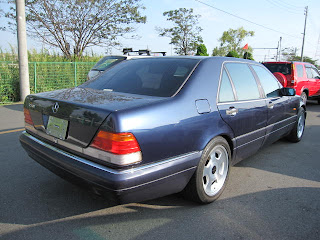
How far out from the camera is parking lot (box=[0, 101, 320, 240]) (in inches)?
92.0

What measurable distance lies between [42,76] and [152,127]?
1048 centimetres

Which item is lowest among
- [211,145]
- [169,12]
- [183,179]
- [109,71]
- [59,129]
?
Result: [183,179]

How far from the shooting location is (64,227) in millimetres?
2375

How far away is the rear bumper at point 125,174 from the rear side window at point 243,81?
46.8 inches

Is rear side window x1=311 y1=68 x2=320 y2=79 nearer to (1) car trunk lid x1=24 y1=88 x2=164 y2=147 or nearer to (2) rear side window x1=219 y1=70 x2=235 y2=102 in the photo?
(2) rear side window x1=219 y1=70 x2=235 y2=102

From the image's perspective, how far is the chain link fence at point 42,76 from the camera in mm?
10062

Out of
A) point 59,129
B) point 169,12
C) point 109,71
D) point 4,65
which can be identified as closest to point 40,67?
point 4,65

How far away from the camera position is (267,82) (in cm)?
405

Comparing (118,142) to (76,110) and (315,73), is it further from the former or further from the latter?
(315,73)

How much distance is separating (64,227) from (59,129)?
846 millimetres

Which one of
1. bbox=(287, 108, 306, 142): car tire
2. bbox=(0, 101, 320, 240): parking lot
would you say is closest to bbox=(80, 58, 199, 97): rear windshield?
bbox=(0, 101, 320, 240): parking lot

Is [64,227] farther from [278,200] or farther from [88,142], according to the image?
[278,200]

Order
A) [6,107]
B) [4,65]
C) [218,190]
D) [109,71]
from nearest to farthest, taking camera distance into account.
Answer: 1. [218,190]
2. [109,71]
3. [6,107]
4. [4,65]

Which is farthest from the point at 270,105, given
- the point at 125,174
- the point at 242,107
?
the point at 125,174
